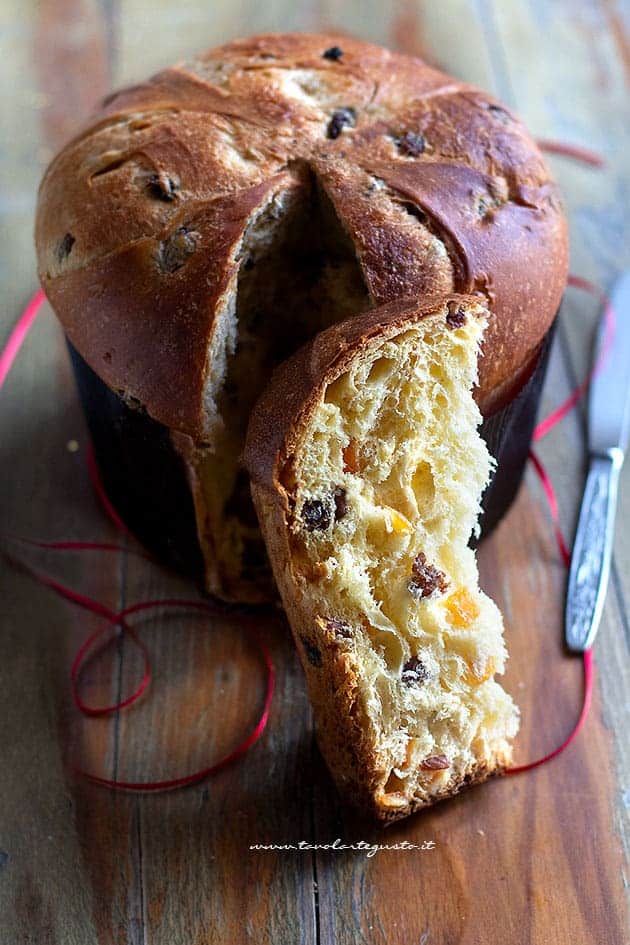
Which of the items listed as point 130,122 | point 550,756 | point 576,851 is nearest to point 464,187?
point 130,122

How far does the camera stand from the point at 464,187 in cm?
152

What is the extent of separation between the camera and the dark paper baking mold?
61.6 inches

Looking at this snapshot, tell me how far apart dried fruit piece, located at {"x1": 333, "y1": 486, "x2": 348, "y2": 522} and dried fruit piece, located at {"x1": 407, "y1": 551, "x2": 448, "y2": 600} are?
125mm

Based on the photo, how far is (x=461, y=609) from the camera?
1.41m

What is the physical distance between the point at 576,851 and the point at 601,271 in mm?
1379

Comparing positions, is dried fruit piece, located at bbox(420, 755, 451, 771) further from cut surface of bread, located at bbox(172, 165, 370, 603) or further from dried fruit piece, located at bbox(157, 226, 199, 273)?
dried fruit piece, located at bbox(157, 226, 199, 273)

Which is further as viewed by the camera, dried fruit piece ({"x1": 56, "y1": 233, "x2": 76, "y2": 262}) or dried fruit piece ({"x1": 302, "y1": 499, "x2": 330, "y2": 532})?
dried fruit piece ({"x1": 56, "y1": 233, "x2": 76, "y2": 262})

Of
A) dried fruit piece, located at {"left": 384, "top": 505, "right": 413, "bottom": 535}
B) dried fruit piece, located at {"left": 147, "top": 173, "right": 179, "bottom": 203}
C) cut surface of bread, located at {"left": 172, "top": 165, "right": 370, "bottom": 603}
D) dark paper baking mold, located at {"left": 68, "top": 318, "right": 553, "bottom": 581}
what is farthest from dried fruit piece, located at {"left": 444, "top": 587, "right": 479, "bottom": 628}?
dried fruit piece, located at {"left": 147, "top": 173, "right": 179, "bottom": 203}

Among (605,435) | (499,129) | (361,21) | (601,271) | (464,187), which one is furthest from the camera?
(361,21)

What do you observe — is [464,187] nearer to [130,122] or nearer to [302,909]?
[130,122]

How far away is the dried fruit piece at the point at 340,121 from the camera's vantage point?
1583mm

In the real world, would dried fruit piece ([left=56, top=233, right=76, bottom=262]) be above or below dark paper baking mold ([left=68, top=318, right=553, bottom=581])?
above

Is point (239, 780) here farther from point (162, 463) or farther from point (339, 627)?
point (162, 463)

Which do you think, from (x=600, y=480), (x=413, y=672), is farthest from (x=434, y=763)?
(x=600, y=480)
